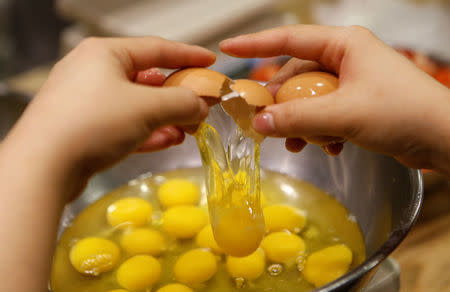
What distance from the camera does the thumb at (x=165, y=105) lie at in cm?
53

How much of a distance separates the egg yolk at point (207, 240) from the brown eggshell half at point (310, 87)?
0.30m

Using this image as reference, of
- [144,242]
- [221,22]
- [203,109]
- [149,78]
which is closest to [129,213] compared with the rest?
[144,242]

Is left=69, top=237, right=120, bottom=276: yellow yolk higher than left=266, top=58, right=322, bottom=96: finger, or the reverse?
left=266, top=58, right=322, bottom=96: finger

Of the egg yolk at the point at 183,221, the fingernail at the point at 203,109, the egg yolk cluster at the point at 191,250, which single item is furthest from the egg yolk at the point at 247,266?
the fingernail at the point at 203,109

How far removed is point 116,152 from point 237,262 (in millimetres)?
380

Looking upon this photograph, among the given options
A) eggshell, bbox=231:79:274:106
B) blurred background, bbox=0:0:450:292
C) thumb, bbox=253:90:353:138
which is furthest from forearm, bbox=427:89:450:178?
blurred background, bbox=0:0:450:292

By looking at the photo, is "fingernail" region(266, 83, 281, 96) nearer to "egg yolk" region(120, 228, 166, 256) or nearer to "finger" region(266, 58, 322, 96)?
"finger" region(266, 58, 322, 96)

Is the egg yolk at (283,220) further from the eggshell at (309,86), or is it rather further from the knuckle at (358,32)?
the knuckle at (358,32)

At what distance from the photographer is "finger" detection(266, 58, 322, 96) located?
2.55ft

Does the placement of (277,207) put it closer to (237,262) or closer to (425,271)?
(237,262)

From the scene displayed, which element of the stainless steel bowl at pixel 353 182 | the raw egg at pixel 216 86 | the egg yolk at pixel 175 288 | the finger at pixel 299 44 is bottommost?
the egg yolk at pixel 175 288

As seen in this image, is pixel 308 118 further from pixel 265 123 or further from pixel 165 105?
pixel 165 105

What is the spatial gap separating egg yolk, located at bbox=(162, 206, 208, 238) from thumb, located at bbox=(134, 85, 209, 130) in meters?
0.37

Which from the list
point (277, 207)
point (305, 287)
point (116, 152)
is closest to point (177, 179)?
point (277, 207)
